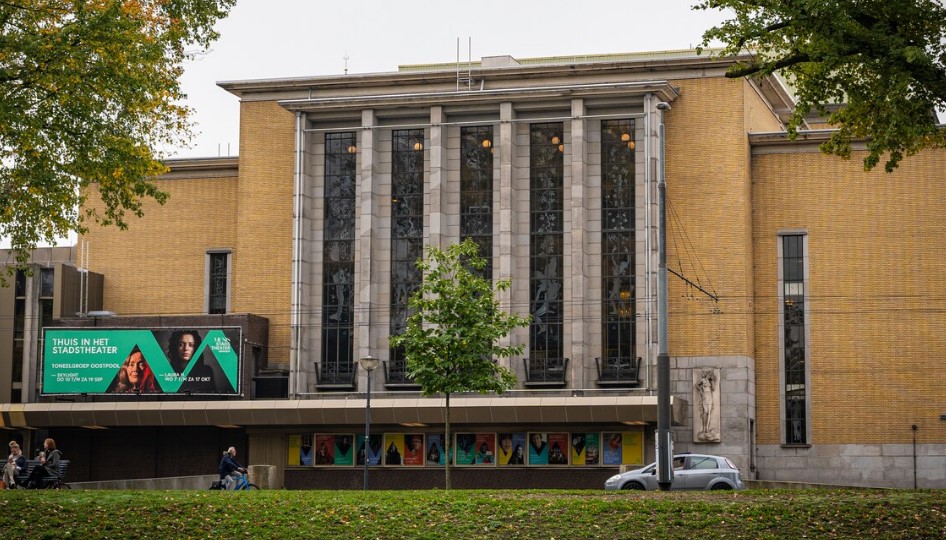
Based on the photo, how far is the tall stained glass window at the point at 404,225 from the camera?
59.0 meters

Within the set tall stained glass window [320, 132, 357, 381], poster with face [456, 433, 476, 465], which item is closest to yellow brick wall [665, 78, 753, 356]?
poster with face [456, 433, 476, 465]

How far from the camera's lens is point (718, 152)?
188 ft

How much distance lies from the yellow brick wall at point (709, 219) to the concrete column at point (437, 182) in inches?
368

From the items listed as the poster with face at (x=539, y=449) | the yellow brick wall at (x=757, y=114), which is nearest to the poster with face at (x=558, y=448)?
the poster with face at (x=539, y=449)

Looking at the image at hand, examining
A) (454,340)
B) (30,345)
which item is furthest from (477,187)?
(30,345)

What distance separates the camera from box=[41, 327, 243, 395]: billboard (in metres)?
57.4

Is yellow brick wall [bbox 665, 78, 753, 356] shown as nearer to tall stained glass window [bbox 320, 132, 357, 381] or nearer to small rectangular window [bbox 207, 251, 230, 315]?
tall stained glass window [bbox 320, 132, 357, 381]

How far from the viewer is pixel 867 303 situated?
57.0 m

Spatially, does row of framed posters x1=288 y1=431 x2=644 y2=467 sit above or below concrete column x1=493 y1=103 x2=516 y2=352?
below

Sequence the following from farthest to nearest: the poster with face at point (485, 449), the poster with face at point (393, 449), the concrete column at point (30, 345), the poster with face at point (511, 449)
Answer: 1. the concrete column at point (30, 345)
2. the poster with face at point (393, 449)
3. the poster with face at point (485, 449)
4. the poster with face at point (511, 449)

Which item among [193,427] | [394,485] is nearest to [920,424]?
[394,485]

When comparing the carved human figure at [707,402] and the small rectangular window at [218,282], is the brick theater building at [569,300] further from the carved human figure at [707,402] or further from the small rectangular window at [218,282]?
the small rectangular window at [218,282]

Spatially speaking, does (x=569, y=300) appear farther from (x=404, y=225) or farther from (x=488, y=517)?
(x=488, y=517)

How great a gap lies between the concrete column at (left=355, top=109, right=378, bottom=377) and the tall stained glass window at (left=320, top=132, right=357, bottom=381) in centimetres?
74
